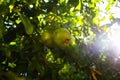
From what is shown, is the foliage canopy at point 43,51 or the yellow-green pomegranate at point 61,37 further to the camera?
the foliage canopy at point 43,51

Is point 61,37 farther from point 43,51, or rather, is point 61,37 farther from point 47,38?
point 43,51

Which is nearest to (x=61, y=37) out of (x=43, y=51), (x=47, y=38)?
(x=47, y=38)

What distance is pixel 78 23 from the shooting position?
14.7 ft

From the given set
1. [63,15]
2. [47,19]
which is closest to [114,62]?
[63,15]

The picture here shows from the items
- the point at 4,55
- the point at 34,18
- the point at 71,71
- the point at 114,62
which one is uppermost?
the point at 34,18

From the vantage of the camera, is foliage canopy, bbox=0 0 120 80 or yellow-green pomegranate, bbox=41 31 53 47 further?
foliage canopy, bbox=0 0 120 80

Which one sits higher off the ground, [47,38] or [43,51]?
[47,38]

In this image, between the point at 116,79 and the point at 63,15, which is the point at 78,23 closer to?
the point at 63,15

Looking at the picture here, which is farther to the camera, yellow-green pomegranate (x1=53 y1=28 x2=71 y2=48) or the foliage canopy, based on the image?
the foliage canopy

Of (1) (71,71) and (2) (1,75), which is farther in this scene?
(1) (71,71)

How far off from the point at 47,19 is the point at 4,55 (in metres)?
0.63

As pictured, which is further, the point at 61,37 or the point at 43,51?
the point at 43,51

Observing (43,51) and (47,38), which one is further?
(43,51)

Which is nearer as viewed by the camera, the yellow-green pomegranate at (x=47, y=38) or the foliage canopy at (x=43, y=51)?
the yellow-green pomegranate at (x=47, y=38)
